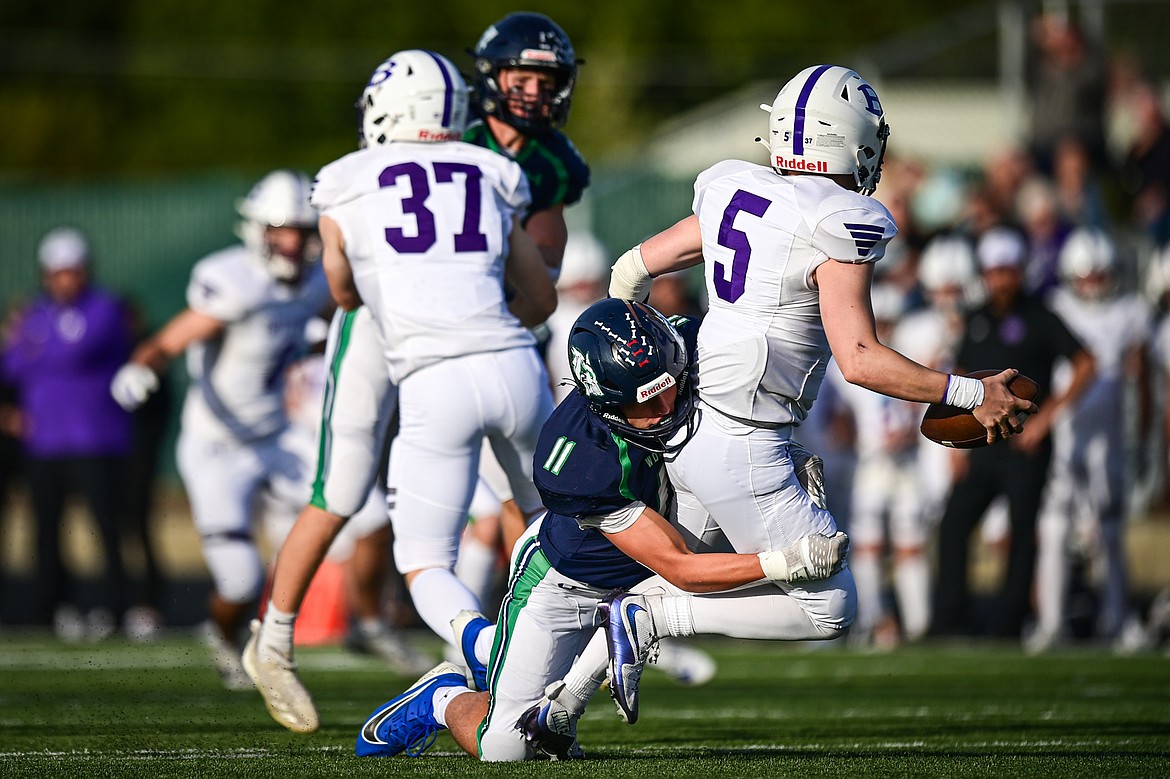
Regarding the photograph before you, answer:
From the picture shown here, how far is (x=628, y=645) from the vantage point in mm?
4578

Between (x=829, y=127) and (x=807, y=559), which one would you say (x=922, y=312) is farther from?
(x=807, y=559)

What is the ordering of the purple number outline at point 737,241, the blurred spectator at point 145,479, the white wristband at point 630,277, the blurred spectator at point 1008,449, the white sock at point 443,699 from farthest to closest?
the blurred spectator at point 145,479 → the blurred spectator at point 1008,449 → the white wristband at point 630,277 → the white sock at point 443,699 → the purple number outline at point 737,241

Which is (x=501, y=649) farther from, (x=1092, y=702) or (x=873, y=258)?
(x=1092, y=702)

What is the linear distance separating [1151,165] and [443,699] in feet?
27.1

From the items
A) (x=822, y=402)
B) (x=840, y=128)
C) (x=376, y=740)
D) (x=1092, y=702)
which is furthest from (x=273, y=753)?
(x=822, y=402)

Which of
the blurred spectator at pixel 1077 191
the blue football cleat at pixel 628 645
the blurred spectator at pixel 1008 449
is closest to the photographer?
the blue football cleat at pixel 628 645

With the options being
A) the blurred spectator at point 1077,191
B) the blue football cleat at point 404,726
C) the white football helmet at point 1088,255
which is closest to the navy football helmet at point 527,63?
the blue football cleat at point 404,726

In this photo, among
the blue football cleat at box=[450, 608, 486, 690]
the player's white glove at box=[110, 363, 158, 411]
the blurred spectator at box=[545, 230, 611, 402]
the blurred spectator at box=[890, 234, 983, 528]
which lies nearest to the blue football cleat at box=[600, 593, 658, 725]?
the blue football cleat at box=[450, 608, 486, 690]

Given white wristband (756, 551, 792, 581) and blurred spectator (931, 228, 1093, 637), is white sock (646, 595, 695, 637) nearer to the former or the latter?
white wristband (756, 551, 792, 581)

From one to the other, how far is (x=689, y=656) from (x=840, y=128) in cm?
304

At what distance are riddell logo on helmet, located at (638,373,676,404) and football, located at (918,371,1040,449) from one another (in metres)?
0.67

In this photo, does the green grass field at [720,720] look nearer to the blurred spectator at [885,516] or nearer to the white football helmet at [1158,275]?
the blurred spectator at [885,516]

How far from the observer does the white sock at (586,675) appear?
4699 mm

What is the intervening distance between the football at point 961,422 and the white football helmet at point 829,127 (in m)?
0.69
